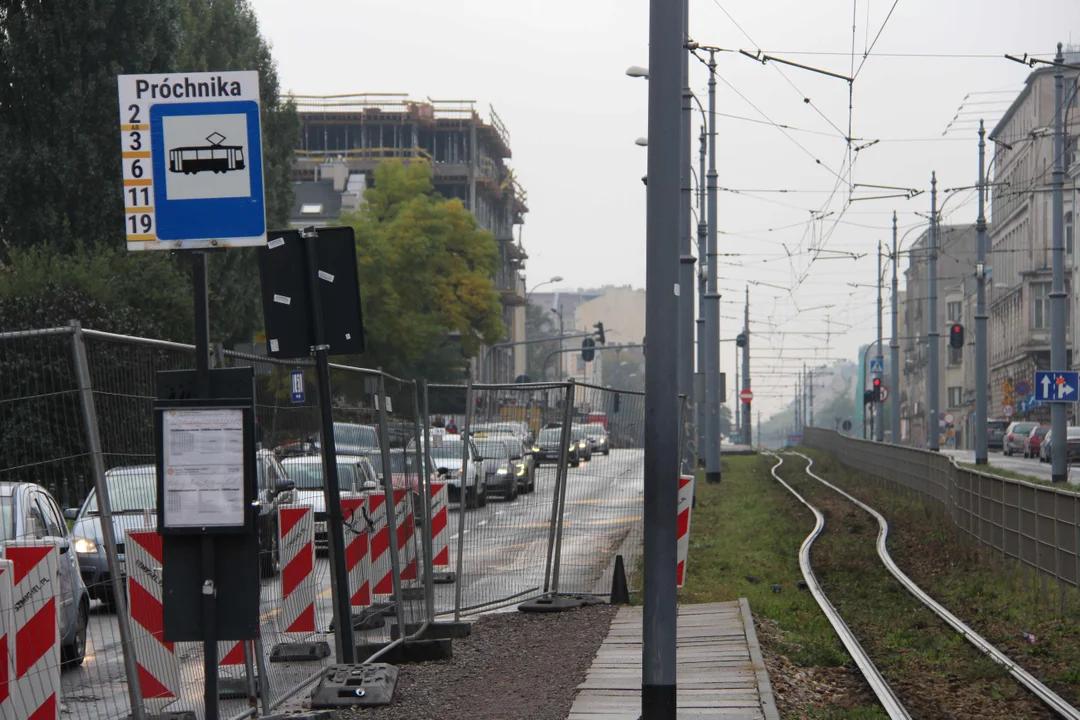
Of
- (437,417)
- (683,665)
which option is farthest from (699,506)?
(683,665)

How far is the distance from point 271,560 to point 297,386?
3.64 ft

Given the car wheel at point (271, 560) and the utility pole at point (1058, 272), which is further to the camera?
the utility pole at point (1058, 272)

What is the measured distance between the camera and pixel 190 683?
807 cm

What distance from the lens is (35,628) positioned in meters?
6.47

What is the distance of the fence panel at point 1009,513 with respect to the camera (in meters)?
15.6

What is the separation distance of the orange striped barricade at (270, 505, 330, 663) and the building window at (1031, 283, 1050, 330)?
82915mm

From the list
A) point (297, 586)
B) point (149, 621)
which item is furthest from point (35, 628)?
point (297, 586)

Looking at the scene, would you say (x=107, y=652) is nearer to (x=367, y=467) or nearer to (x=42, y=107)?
(x=367, y=467)

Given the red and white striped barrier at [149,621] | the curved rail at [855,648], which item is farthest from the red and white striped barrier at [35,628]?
the curved rail at [855,648]

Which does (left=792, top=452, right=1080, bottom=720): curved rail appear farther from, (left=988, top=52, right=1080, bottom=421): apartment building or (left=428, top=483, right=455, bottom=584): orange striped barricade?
(left=988, top=52, right=1080, bottom=421): apartment building

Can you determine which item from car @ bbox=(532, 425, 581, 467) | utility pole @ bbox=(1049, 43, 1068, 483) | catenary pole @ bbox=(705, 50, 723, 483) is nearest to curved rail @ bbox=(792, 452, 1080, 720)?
car @ bbox=(532, 425, 581, 467)

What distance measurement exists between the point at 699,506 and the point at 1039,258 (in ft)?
215

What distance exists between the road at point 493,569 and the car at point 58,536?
0.30 ft

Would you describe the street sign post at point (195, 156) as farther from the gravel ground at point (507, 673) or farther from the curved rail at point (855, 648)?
the curved rail at point (855, 648)
